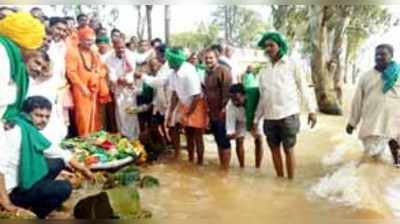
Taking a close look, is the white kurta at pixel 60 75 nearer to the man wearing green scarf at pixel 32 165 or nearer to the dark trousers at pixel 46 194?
the man wearing green scarf at pixel 32 165

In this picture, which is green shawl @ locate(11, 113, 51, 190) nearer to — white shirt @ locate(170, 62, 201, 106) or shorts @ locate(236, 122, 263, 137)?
white shirt @ locate(170, 62, 201, 106)

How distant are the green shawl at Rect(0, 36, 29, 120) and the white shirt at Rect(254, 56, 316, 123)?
3.72ft

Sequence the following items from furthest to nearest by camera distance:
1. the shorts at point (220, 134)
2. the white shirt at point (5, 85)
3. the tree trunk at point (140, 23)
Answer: the shorts at point (220, 134) < the tree trunk at point (140, 23) < the white shirt at point (5, 85)

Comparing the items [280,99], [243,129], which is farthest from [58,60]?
[280,99]

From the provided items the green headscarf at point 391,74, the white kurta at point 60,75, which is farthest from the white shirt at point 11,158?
the green headscarf at point 391,74

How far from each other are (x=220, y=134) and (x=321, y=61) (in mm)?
611

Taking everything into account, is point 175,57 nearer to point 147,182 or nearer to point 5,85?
point 147,182

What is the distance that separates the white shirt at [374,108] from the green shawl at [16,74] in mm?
1578

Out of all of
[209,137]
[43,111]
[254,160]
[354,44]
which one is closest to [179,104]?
[209,137]

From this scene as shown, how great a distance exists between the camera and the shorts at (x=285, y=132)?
3137 mm

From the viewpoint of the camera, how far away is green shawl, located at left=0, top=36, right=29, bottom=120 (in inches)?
118

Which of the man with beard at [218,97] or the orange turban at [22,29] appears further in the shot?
the man with beard at [218,97]

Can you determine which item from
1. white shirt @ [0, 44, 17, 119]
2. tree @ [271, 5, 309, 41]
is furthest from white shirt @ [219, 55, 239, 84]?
white shirt @ [0, 44, 17, 119]

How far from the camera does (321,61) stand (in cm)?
311
